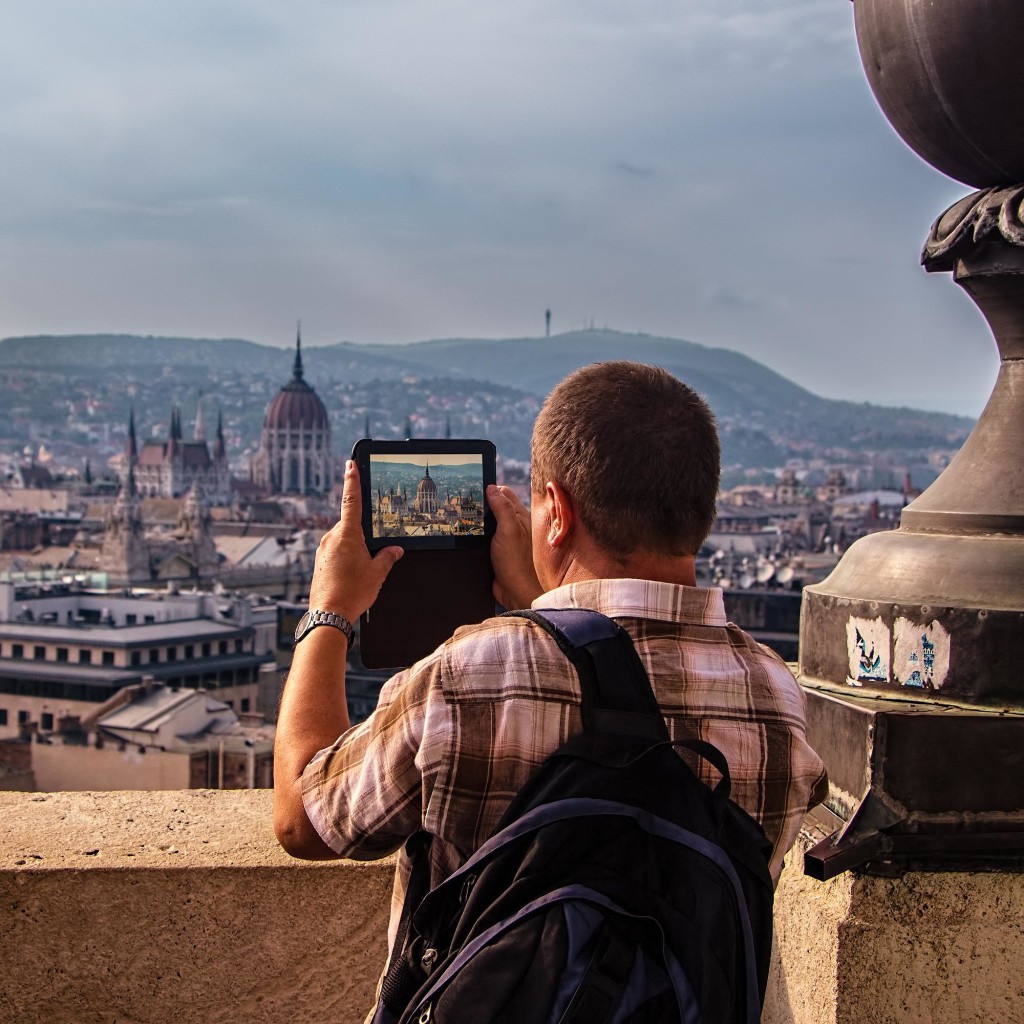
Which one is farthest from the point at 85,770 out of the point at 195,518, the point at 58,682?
the point at 195,518

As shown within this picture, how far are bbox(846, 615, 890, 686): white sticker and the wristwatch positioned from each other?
575 millimetres

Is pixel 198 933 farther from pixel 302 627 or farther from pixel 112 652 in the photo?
pixel 112 652

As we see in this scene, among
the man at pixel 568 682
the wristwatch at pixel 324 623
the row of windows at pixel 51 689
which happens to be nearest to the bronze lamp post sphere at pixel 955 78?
the man at pixel 568 682

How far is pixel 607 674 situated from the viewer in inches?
43.2

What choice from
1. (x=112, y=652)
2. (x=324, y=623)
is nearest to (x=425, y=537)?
(x=324, y=623)

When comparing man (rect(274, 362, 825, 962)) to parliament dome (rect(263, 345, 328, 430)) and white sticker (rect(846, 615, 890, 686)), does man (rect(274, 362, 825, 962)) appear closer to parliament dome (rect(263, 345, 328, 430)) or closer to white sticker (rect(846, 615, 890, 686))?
white sticker (rect(846, 615, 890, 686))

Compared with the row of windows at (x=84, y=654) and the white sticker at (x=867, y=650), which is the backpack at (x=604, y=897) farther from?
the row of windows at (x=84, y=654)

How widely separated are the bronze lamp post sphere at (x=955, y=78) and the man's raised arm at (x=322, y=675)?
73 centimetres

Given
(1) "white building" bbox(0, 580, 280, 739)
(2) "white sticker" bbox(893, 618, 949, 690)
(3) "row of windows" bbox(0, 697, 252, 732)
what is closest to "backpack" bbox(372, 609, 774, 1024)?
(2) "white sticker" bbox(893, 618, 949, 690)

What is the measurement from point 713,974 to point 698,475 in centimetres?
36

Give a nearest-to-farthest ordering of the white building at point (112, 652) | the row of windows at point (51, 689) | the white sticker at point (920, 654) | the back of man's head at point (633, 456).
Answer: the back of man's head at point (633, 456), the white sticker at point (920, 654), the row of windows at point (51, 689), the white building at point (112, 652)

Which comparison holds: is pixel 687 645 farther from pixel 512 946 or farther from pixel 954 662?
pixel 954 662

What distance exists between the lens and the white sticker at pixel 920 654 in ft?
5.00

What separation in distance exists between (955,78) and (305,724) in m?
0.92
